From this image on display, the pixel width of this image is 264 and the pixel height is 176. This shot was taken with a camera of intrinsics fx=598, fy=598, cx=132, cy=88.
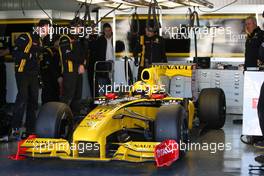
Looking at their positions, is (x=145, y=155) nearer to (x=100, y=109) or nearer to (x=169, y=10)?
(x=100, y=109)

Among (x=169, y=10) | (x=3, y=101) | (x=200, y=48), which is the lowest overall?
Answer: (x=3, y=101)

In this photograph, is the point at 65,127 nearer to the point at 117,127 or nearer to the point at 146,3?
the point at 117,127

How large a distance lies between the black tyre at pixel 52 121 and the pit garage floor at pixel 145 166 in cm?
39

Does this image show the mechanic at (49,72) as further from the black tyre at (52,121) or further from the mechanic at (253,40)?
the black tyre at (52,121)

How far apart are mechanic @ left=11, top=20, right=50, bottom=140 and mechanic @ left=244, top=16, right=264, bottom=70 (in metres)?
3.38

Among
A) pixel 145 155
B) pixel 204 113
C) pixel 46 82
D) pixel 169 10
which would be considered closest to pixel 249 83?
pixel 204 113

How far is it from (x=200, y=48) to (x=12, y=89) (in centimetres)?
488

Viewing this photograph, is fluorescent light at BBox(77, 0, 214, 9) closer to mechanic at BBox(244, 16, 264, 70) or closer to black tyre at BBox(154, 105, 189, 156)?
mechanic at BBox(244, 16, 264, 70)

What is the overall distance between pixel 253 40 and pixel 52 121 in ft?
14.1

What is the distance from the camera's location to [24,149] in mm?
7145

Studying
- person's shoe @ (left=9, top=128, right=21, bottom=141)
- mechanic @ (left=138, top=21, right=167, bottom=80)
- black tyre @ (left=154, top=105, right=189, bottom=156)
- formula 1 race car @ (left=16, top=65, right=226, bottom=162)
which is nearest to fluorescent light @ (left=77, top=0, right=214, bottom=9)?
mechanic @ (left=138, top=21, right=167, bottom=80)

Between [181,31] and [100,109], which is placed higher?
[181,31]

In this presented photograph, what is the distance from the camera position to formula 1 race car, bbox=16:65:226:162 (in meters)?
6.88

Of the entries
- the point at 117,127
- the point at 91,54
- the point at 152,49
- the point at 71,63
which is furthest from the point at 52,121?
the point at 91,54
